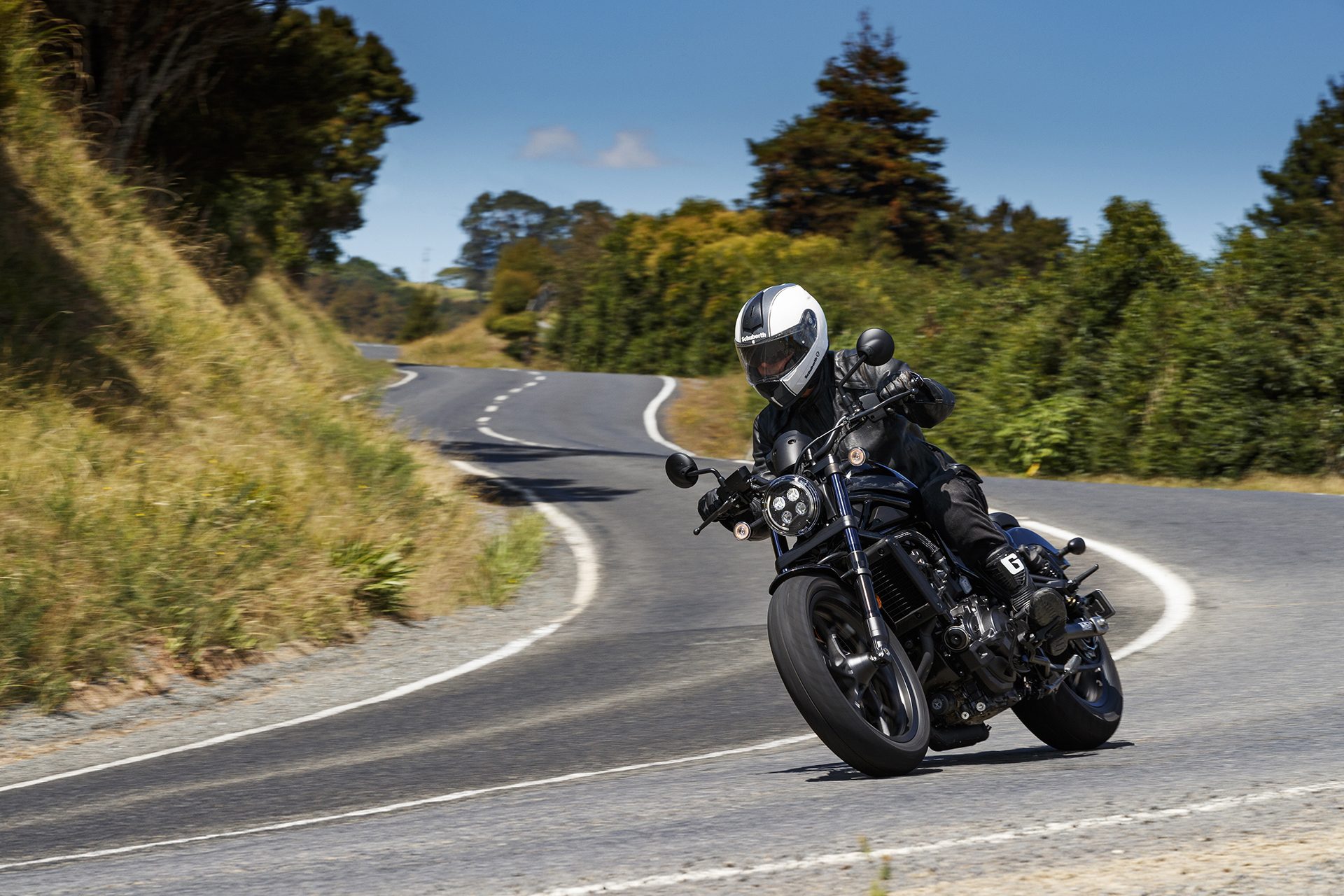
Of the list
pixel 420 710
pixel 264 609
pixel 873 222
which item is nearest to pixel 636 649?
pixel 420 710

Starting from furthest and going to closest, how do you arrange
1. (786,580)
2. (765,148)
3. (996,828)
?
(765,148), (786,580), (996,828)

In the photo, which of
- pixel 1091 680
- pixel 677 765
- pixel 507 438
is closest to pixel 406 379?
pixel 507 438

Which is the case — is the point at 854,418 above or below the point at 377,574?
above

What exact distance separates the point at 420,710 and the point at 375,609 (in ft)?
10.7

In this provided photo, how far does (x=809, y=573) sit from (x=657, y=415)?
31141 mm

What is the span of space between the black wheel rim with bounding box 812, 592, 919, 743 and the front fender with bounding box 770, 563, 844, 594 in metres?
0.08

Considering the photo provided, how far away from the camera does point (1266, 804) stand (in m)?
4.38

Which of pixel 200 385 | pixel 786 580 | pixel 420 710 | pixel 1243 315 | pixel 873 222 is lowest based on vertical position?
pixel 420 710

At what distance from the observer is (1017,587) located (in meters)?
5.88

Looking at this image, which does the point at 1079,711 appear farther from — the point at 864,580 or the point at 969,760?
the point at 864,580

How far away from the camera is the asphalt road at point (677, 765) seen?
14.2 feet

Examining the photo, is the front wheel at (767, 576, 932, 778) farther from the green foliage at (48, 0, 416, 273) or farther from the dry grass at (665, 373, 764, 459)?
the dry grass at (665, 373, 764, 459)

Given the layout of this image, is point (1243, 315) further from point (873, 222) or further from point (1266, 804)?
point (873, 222)

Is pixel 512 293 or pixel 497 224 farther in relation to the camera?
pixel 497 224
